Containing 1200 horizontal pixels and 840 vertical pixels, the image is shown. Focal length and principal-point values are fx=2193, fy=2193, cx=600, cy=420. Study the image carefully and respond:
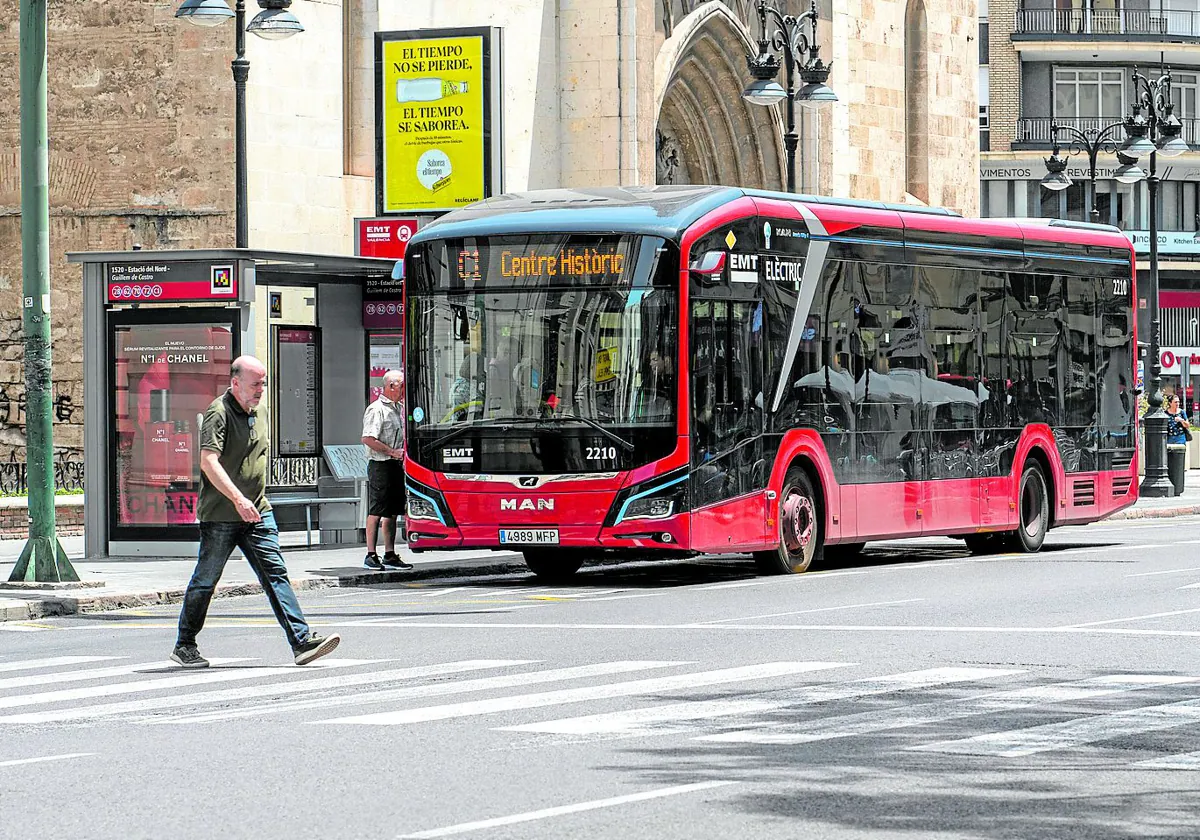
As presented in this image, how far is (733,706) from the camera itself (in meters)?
10.5

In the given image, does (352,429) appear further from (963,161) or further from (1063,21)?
(1063,21)

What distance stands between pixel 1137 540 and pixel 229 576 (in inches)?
455

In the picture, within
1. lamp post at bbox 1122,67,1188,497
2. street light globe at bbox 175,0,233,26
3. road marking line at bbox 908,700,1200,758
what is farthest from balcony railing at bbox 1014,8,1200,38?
road marking line at bbox 908,700,1200,758

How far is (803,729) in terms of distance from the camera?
383 inches

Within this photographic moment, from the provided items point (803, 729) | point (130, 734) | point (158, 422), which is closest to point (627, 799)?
point (803, 729)

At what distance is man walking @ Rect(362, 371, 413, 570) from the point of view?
20.4 metres

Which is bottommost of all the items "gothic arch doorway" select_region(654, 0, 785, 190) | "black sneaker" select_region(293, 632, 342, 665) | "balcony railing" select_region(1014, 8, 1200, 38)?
"black sneaker" select_region(293, 632, 342, 665)

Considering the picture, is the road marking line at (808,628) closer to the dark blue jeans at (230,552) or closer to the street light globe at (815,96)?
the dark blue jeans at (230,552)

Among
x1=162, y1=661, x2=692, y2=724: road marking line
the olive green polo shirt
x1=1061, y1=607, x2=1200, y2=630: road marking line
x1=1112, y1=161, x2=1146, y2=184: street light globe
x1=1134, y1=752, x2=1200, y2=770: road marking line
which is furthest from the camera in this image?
x1=1112, y1=161, x2=1146, y2=184: street light globe

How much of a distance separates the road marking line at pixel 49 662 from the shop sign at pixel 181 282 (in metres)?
7.64

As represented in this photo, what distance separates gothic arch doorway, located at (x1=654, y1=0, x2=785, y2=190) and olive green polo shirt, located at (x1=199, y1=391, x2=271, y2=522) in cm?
2748

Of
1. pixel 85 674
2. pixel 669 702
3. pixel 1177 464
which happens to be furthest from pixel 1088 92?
pixel 669 702

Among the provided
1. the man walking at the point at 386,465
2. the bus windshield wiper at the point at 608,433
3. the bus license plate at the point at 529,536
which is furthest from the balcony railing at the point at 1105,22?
the bus license plate at the point at 529,536

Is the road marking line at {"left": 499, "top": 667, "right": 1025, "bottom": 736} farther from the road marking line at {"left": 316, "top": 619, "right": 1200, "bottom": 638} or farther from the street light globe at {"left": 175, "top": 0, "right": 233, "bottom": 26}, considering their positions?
the street light globe at {"left": 175, "top": 0, "right": 233, "bottom": 26}
